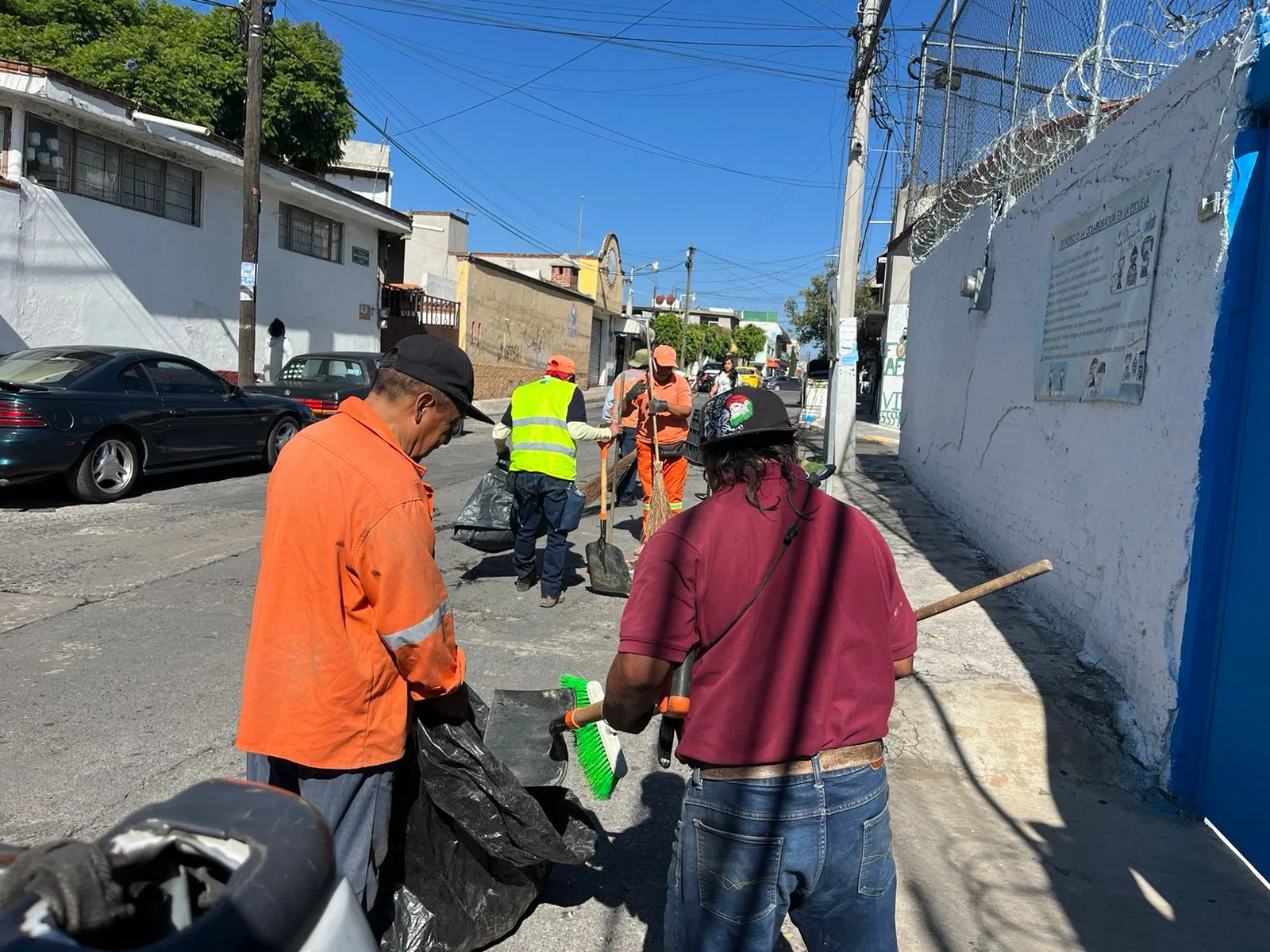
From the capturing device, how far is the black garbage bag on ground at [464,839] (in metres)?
2.32

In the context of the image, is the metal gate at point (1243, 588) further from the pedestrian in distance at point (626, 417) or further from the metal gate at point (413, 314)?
the metal gate at point (413, 314)

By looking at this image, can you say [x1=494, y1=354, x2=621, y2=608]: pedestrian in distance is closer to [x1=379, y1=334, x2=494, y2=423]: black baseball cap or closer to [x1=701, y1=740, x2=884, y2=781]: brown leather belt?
[x1=379, y1=334, x2=494, y2=423]: black baseball cap

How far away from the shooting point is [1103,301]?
5.00 meters

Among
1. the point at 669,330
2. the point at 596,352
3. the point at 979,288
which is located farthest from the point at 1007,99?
the point at 669,330

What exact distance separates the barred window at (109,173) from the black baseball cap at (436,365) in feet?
45.2

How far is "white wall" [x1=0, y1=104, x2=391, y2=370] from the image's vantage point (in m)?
12.9

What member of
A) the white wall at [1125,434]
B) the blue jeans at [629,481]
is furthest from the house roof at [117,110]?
the white wall at [1125,434]

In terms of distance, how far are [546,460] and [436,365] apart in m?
3.81

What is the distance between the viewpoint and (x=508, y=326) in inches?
1148

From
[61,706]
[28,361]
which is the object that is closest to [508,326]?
[28,361]

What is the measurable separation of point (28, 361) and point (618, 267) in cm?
3768

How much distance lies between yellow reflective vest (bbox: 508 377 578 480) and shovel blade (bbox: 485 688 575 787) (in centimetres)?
340

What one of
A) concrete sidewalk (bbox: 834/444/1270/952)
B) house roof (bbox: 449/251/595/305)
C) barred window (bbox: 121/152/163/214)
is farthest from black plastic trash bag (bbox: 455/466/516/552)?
house roof (bbox: 449/251/595/305)

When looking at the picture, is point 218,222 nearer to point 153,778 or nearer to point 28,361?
point 28,361
